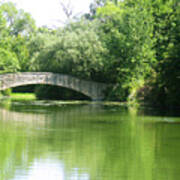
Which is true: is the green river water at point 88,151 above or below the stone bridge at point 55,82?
below

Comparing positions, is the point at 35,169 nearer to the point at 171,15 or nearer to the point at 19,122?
the point at 19,122

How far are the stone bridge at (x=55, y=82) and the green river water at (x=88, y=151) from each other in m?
20.0

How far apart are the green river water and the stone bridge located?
20.0 m

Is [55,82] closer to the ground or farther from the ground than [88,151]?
farther from the ground

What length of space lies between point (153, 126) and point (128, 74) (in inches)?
777

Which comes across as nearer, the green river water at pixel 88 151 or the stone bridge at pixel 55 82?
the green river water at pixel 88 151

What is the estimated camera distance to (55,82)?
37.6 metres

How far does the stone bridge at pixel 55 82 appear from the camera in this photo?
3697cm

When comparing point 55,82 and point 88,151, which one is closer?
point 88,151

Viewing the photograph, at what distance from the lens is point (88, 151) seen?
10734mm

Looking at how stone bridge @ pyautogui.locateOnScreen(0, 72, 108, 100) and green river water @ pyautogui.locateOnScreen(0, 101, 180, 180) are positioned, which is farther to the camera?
stone bridge @ pyautogui.locateOnScreen(0, 72, 108, 100)

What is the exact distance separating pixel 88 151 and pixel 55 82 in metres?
27.1

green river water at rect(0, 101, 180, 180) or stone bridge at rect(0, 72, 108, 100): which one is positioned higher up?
stone bridge at rect(0, 72, 108, 100)

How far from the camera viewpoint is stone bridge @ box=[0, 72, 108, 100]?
37.0 meters
